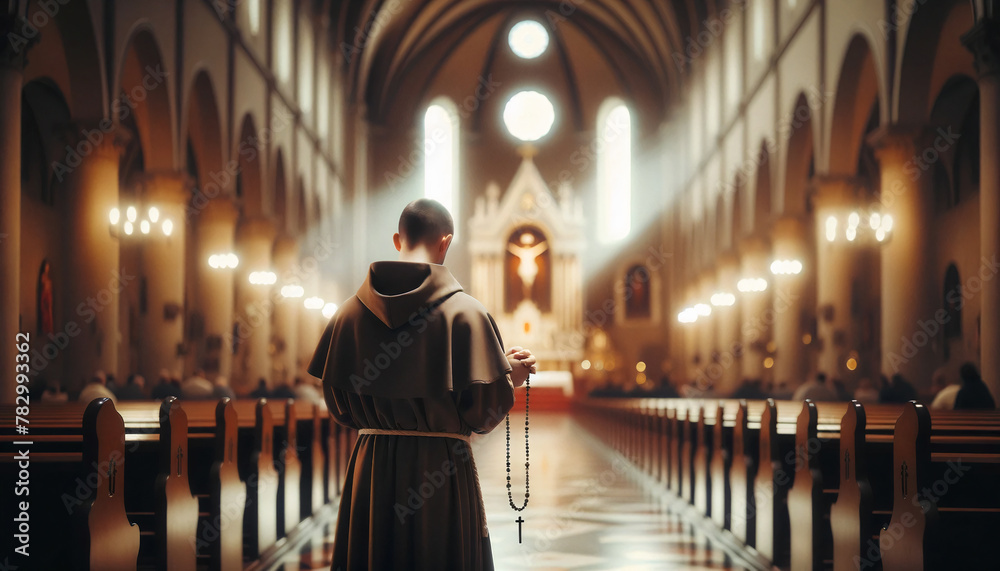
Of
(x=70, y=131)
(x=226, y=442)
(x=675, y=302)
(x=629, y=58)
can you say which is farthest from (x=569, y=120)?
(x=226, y=442)

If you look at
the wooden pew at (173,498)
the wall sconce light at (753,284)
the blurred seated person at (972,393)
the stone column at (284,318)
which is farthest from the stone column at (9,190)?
the wall sconce light at (753,284)

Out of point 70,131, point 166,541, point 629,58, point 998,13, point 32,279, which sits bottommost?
point 166,541

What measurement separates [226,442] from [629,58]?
29.9 metres

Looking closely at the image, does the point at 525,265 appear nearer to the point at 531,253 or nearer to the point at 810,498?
the point at 531,253

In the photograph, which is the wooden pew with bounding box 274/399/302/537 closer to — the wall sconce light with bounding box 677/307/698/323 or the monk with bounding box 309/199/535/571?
the monk with bounding box 309/199/535/571

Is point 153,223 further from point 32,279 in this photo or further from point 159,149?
point 32,279

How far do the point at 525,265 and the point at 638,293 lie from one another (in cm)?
399

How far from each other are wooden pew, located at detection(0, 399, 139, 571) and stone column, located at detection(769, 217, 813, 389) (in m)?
15.3

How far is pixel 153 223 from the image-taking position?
13.6 meters

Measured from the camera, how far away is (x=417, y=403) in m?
2.92

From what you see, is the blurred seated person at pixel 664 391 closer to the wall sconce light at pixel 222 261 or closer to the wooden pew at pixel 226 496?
the wall sconce light at pixel 222 261

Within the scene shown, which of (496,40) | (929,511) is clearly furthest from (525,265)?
(929,511)

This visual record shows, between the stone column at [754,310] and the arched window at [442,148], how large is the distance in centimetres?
1433

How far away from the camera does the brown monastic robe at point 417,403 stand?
2.86m
